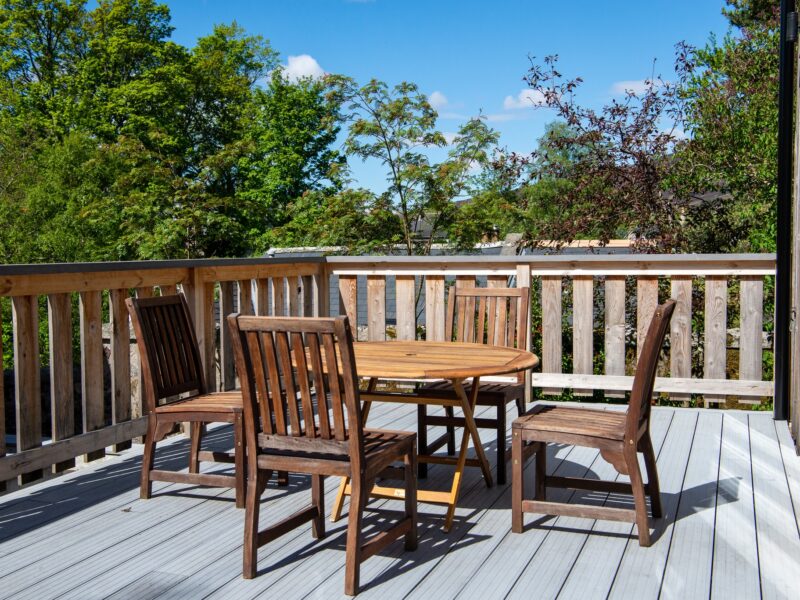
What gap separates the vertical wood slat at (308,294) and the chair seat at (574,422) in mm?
3072

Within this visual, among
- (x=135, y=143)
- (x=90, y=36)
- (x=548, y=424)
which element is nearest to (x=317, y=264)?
(x=548, y=424)

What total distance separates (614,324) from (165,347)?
325 centimetres

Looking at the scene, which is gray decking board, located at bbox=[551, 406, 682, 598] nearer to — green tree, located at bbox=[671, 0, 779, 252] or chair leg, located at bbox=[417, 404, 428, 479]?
chair leg, located at bbox=[417, 404, 428, 479]

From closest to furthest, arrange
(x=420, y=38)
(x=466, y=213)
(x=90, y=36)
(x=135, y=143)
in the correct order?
1. (x=466, y=213)
2. (x=135, y=143)
3. (x=90, y=36)
4. (x=420, y=38)

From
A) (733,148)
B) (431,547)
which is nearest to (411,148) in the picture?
(733,148)

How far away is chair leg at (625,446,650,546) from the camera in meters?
3.04

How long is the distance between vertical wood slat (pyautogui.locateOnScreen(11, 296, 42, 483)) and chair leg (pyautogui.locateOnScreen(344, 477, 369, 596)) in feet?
6.06

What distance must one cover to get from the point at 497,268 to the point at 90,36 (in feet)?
86.7

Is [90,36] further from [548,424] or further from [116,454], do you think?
[548,424]

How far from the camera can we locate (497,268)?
5.95m

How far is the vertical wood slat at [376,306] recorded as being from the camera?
20.9ft

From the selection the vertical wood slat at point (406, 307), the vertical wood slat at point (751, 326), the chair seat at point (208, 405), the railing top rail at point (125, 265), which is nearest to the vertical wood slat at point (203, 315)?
the railing top rail at point (125, 265)

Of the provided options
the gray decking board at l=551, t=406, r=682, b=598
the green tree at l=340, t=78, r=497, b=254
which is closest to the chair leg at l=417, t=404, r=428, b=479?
the gray decking board at l=551, t=406, r=682, b=598

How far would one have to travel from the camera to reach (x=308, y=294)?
6332 millimetres
